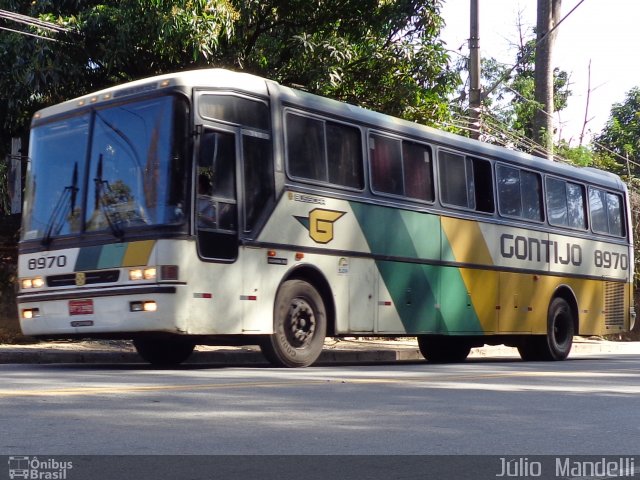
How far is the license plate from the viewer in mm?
10977

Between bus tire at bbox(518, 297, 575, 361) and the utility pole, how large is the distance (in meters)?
4.73

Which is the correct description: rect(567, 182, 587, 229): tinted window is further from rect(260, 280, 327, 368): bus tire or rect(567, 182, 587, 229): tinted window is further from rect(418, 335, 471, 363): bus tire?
rect(260, 280, 327, 368): bus tire

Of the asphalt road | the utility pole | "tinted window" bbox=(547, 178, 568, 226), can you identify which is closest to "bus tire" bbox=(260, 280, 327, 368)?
the asphalt road

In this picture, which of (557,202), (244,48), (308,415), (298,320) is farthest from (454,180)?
(308,415)

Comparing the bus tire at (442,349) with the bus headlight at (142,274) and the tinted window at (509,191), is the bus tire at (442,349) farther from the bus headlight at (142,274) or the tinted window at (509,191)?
the bus headlight at (142,274)

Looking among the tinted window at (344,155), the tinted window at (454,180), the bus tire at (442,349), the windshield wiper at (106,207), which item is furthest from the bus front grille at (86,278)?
the bus tire at (442,349)

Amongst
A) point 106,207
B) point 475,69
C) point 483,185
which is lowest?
point 106,207

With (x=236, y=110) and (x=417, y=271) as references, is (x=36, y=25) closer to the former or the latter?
(x=236, y=110)

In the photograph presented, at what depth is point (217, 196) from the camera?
36.2ft

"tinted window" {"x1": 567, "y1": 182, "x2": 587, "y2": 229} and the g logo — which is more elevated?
"tinted window" {"x1": 567, "y1": 182, "x2": 587, "y2": 229}

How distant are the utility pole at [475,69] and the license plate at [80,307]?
1129cm

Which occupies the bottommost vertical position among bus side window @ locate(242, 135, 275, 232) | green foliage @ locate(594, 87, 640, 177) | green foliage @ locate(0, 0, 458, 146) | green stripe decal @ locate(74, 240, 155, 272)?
green stripe decal @ locate(74, 240, 155, 272)

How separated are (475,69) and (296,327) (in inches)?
417

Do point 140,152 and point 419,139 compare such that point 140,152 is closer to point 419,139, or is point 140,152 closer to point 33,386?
point 33,386
